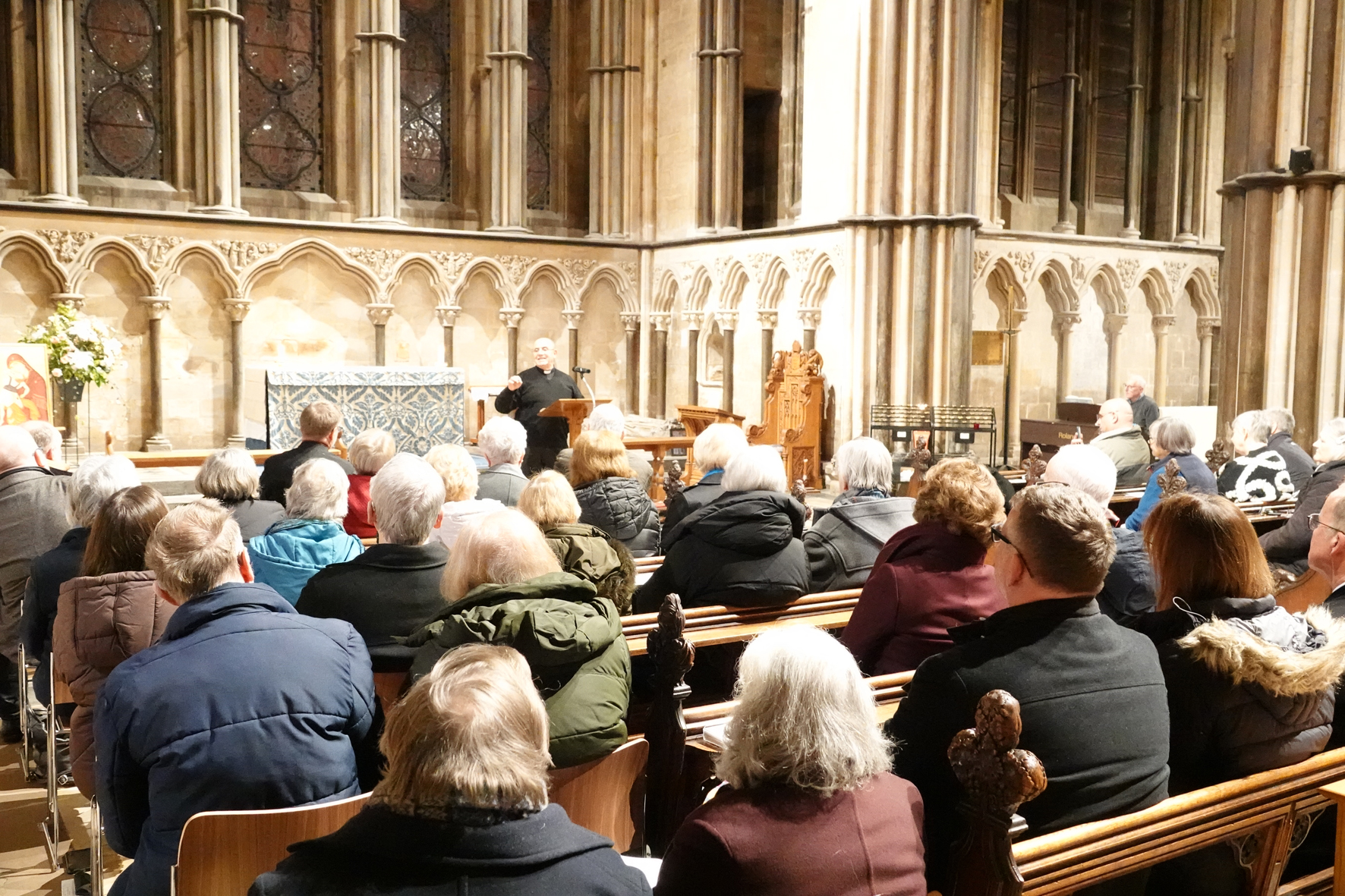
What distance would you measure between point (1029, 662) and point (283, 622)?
4.43 ft

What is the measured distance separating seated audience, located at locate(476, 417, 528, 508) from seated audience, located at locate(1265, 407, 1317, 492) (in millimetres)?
3832

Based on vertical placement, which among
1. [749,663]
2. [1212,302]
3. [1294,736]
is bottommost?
[1294,736]

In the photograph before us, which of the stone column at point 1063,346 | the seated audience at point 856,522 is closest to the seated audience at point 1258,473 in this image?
the seated audience at point 856,522

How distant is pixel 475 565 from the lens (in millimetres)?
2730

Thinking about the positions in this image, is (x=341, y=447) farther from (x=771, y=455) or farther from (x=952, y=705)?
(x=952, y=705)

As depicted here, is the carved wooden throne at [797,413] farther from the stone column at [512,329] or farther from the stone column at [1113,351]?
the stone column at [1113,351]

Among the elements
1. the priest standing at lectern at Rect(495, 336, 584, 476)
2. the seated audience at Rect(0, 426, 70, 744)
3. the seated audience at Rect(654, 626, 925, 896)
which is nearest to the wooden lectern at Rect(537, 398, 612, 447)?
the priest standing at lectern at Rect(495, 336, 584, 476)

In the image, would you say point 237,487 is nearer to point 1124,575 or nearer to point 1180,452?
point 1124,575

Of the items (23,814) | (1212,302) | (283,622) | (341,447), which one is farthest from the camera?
(1212,302)

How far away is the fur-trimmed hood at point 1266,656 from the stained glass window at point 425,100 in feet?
36.2

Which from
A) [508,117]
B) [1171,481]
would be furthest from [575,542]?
A: [508,117]

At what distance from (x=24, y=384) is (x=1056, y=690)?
24.3 feet

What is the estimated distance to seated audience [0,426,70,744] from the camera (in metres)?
4.18

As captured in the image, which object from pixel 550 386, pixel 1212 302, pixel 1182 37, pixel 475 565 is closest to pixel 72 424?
pixel 550 386
